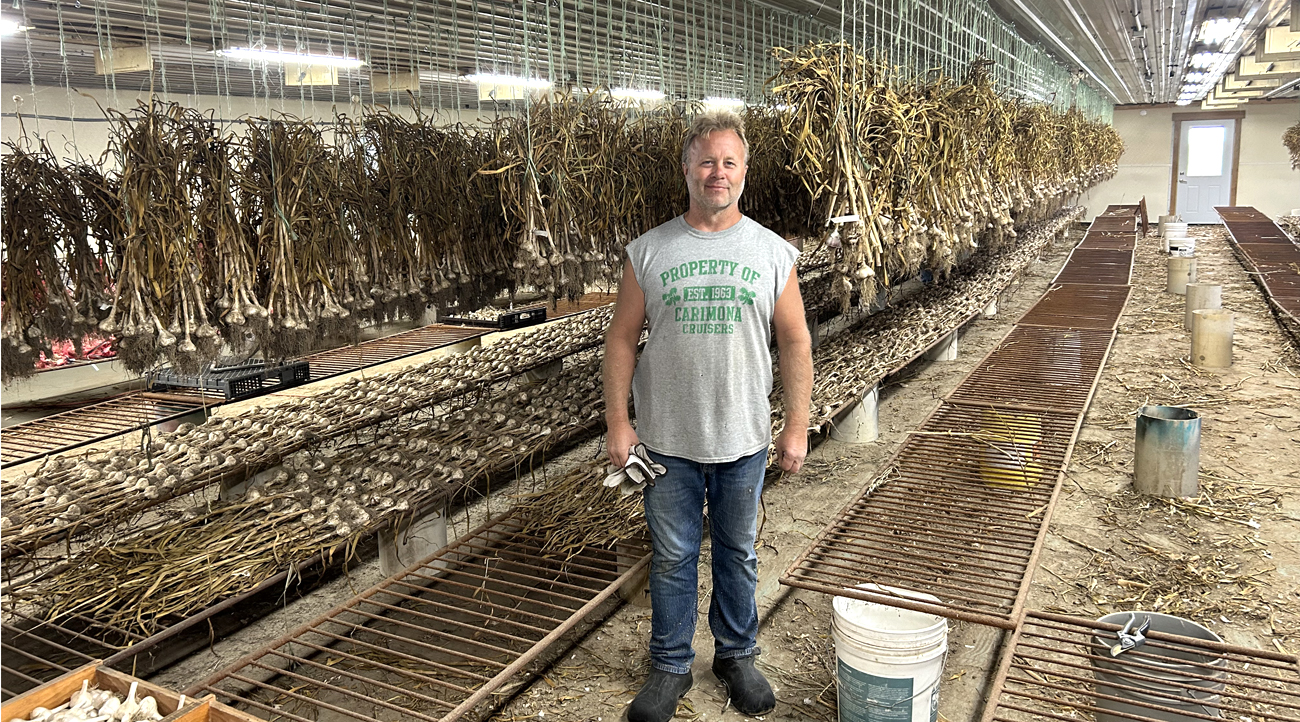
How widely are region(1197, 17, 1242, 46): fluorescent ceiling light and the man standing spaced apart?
37.6 ft

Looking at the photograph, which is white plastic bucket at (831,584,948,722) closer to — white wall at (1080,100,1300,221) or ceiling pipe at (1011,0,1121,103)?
ceiling pipe at (1011,0,1121,103)

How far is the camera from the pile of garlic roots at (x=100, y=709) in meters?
2.08

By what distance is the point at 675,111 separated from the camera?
555 centimetres

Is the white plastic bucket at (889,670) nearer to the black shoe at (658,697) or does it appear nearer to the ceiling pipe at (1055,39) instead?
the black shoe at (658,697)

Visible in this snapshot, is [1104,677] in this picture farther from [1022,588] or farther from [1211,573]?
[1211,573]

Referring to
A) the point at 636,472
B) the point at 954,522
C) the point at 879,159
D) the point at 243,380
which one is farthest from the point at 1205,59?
the point at 636,472

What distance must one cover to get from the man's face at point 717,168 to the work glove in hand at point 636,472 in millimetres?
771

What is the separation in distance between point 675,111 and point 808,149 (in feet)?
3.77

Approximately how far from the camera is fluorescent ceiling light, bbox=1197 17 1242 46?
36.2 feet

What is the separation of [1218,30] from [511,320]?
10427 mm

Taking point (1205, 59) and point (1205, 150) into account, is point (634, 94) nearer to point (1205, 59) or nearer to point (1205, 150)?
point (1205, 59)

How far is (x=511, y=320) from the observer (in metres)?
8.85

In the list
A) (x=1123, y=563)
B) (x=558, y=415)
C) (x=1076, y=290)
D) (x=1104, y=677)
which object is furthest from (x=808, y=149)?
(x=1076, y=290)

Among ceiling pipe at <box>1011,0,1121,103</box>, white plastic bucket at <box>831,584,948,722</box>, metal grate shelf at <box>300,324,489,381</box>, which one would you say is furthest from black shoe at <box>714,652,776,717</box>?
ceiling pipe at <box>1011,0,1121,103</box>
